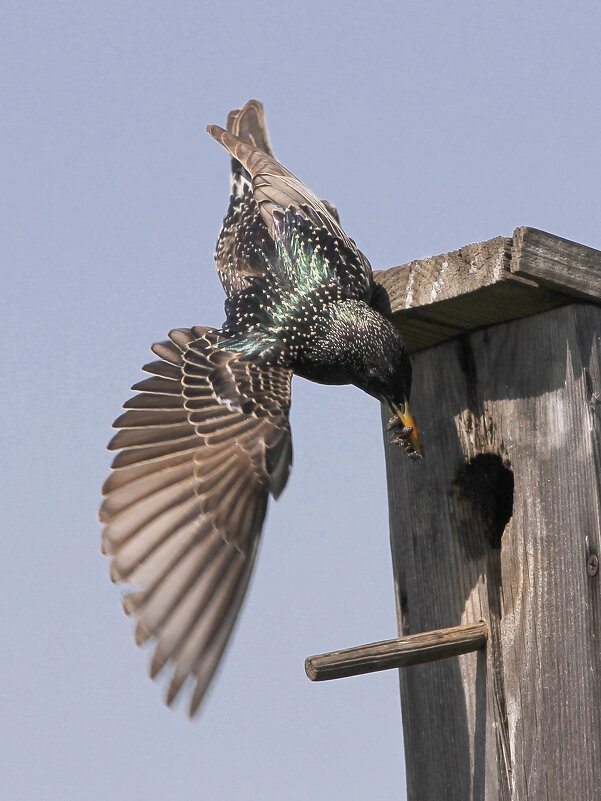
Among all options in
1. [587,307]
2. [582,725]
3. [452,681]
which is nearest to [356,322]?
[587,307]

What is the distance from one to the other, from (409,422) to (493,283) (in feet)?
1.42

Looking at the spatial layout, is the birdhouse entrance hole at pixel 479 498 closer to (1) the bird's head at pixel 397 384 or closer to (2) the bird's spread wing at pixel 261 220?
(1) the bird's head at pixel 397 384

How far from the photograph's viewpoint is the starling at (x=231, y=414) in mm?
3039

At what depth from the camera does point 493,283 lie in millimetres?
3373

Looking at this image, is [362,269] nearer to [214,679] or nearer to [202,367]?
[202,367]

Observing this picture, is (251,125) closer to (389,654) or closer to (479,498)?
(479,498)

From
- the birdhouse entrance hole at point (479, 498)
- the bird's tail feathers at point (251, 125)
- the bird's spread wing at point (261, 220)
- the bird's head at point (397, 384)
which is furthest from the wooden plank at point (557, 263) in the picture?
the bird's tail feathers at point (251, 125)

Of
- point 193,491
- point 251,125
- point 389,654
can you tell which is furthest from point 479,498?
point 251,125

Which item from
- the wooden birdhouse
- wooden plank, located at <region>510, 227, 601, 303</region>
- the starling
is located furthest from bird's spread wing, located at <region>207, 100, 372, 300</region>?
wooden plank, located at <region>510, 227, 601, 303</region>

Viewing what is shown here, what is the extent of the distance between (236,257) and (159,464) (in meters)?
1.20

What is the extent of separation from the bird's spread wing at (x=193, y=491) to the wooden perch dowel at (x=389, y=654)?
291 millimetres

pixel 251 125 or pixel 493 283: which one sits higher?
pixel 251 125

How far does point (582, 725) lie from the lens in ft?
10.5

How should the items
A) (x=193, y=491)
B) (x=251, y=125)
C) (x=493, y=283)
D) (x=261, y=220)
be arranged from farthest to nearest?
1. (x=251, y=125)
2. (x=261, y=220)
3. (x=493, y=283)
4. (x=193, y=491)
